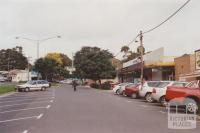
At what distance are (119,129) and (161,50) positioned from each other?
41.4 meters

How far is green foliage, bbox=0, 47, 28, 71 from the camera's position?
156m

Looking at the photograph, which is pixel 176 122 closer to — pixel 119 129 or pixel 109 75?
pixel 119 129

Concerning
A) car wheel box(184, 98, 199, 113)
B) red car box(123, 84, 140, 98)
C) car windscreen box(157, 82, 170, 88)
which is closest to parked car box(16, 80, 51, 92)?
red car box(123, 84, 140, 98)

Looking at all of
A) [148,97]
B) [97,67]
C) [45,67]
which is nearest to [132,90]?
[148,97]

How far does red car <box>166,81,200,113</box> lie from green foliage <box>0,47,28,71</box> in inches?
5366

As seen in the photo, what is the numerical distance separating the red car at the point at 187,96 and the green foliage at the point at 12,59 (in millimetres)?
136286

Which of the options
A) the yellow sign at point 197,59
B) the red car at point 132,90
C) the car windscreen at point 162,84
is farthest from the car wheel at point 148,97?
the yellow sign at point 197,59

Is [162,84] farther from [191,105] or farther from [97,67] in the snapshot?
[97,67]

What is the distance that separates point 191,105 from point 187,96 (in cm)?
54

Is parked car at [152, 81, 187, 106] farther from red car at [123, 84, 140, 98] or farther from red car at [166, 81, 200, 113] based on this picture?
red car at [123, 84, 140, 98]

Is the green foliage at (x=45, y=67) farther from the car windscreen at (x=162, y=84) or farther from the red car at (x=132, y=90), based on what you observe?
the car windscreen at (x=162, y=84)

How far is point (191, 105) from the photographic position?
21.6 meters

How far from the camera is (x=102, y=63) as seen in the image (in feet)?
269

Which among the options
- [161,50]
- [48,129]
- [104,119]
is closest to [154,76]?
[161,50]
